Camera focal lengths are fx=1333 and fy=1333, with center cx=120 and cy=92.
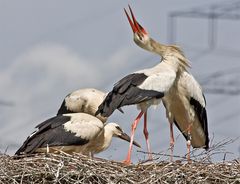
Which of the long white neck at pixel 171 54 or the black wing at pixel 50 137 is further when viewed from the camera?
the long white neck at pixel 171 54

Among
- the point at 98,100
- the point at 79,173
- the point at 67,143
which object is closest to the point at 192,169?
the point at 79,173

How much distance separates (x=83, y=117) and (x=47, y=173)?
2105mm

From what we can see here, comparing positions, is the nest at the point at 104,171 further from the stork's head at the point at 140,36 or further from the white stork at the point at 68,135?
the stork's head at the point at 140,36

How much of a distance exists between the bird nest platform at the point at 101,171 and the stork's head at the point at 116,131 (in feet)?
7.22

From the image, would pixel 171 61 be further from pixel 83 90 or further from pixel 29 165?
pixel 29 165

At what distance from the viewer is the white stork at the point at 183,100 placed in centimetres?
1516

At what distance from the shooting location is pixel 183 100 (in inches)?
599

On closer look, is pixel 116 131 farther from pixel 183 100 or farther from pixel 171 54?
pixel 171 54

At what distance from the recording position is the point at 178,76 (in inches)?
595

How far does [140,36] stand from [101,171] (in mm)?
2821

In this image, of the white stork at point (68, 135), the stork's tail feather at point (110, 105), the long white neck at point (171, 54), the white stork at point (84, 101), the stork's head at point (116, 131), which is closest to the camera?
the stork's tail feather at point (110, 105)

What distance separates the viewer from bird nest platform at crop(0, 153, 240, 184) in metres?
12.9

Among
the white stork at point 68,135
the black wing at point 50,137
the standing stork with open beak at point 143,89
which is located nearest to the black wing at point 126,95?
the standing stork with open beak at point 143,89

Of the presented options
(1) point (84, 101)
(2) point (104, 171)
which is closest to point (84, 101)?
(1) point (84, 101)
